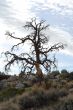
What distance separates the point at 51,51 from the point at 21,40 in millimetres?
3518

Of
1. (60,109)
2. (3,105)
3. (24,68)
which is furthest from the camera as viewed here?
(24,68)

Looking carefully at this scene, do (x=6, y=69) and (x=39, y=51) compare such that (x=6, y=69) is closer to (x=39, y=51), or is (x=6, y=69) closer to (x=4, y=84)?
(x=39, y=51)

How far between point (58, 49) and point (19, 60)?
4638mm

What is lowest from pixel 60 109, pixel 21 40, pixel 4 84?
pixel 60 109

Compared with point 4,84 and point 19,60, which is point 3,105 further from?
point 4,84

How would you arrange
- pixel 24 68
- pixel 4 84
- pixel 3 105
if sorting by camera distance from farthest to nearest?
pixel 4 84, pixel 24 68, pixel 3 105

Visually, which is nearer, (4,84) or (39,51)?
(39,51)

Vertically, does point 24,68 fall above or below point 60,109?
above

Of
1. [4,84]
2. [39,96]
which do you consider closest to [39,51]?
[4,84]

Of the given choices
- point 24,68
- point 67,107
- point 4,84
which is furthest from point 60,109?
point 4,84

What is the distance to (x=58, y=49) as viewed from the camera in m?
48.2

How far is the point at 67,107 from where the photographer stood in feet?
87.7

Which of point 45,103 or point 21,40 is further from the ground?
point 21,40

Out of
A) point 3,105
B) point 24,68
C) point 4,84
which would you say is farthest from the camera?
point 4,84
